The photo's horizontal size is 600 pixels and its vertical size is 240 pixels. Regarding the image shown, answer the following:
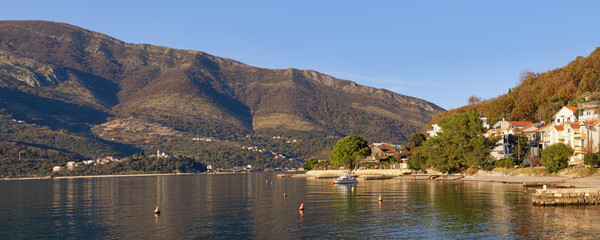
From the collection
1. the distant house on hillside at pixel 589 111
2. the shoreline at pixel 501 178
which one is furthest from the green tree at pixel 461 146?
the distant house on hillside at pixel 589 111

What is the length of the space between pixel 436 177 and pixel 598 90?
72544mm

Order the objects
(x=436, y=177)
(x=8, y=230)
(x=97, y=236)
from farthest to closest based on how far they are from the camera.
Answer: (x=436, y=177)
(x=8, y=230)
(x=97, y=236)

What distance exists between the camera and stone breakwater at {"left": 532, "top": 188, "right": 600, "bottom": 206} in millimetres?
62188

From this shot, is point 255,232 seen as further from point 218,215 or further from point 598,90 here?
point 598,90

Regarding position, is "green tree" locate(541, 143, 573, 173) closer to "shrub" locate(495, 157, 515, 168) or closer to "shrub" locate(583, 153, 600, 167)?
"shrub" locate(583, 153, 600, 167)

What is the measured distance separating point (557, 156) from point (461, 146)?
3082cm

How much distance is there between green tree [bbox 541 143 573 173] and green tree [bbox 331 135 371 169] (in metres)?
83.0

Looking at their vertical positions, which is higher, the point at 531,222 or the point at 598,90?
the point at 598,90

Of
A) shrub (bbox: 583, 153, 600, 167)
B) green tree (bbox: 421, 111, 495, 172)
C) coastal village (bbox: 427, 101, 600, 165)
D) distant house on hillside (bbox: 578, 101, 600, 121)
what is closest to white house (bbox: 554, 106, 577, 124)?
coastal village (bbox: 427, 101, 600, 165)

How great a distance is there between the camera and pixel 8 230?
53.7 metres

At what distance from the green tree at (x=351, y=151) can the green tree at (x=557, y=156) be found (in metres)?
83.0

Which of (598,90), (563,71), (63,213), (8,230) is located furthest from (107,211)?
(563,71)

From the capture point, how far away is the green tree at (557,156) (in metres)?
104

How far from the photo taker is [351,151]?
186750 millimetres
